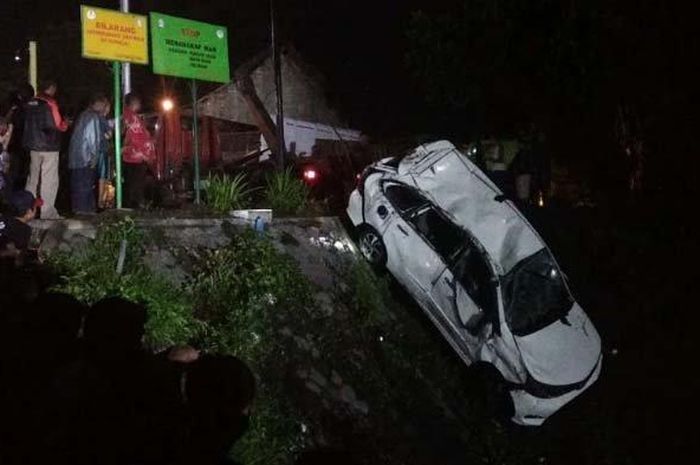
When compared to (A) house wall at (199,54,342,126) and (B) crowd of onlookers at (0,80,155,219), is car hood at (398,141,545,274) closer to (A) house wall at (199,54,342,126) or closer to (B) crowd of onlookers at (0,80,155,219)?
(B) crowd of onlookers at (0,80,155,219)

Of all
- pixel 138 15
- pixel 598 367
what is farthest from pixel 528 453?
pixel 138 15

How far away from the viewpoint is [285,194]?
11320 millimetres

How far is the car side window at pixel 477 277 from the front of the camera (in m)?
9.35

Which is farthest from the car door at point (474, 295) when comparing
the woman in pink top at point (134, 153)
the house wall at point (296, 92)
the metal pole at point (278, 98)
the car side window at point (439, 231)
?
the house wall at point (296, 92)

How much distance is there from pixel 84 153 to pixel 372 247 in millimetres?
3707

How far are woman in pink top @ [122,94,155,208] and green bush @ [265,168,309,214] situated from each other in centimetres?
172

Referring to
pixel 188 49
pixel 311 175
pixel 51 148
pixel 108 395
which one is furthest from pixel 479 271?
pixel 311 175

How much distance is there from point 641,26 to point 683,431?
5502 millimetres

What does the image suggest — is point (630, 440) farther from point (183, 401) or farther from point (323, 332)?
point (183, 401)

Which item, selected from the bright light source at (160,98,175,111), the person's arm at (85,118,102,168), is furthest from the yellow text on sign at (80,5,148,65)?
the bright light source at (160,98,175,111)

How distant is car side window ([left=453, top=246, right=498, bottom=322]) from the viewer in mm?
9352

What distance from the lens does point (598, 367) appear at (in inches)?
375

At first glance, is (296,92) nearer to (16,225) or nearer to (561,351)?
(561,351)

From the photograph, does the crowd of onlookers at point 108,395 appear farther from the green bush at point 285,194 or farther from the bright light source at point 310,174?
the bright light source at point 310,174
